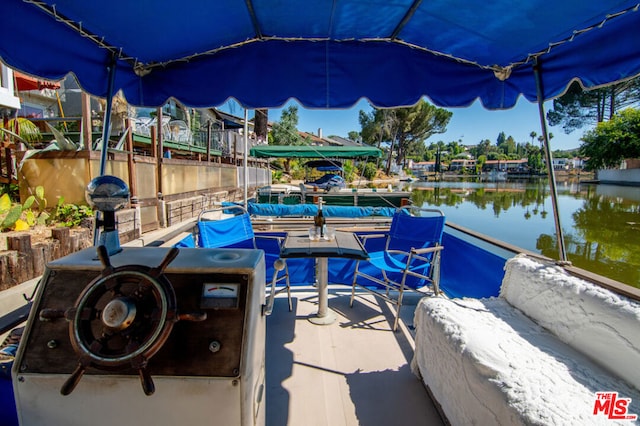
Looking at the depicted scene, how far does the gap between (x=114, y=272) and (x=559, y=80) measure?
2717 millimetres

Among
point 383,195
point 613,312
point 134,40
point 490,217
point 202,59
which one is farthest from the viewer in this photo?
point 490,217

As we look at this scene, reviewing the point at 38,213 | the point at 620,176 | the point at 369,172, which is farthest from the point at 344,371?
the point at 620,176

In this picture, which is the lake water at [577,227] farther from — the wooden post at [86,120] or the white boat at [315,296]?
the wooden post at [86,120]

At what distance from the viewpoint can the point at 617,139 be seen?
24719 millimetres

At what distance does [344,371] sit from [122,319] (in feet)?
4.76

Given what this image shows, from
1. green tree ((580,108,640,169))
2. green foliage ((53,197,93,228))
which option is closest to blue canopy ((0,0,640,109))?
green foliage ((53,197,93,228))

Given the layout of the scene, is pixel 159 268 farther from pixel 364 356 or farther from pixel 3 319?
pixel 364 356

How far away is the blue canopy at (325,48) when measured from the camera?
1639mm

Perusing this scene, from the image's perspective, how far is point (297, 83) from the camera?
2.50 metres

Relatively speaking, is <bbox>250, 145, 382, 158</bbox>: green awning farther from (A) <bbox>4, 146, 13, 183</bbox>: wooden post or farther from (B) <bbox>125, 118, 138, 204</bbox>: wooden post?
(A) <bbox>4, 146, 13, 183</bbox>: wooden post

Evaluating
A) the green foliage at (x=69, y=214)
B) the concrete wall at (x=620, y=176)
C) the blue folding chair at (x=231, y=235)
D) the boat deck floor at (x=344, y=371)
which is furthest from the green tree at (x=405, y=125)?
the boat deck floor at (x=344, y=371)

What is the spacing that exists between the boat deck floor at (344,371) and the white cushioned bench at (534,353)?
177 mm

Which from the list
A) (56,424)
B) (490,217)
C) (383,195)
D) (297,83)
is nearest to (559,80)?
(297,83)

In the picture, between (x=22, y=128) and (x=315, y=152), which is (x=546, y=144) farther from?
(x=22, y=128)
